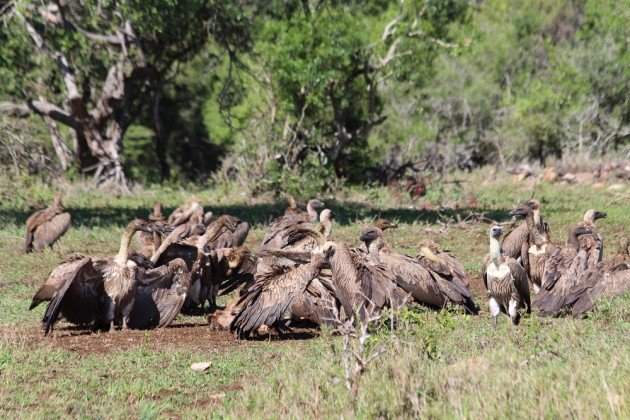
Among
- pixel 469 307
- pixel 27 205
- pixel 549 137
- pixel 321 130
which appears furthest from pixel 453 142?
pixel 469 307

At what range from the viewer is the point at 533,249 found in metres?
12.5

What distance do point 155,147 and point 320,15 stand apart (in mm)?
13485

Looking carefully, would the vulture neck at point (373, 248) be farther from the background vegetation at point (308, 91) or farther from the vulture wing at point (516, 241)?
the background vegetation at point (308, 91)

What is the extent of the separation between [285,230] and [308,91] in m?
9.88

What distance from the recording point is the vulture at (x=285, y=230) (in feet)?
38.2

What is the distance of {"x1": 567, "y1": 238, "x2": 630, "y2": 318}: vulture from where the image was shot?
9.80 meters

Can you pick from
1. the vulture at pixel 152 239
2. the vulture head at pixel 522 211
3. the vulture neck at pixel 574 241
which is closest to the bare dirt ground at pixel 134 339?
the vulture at pixel 152 239

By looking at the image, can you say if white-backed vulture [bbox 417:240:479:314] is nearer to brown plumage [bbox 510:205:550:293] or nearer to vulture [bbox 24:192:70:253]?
brown plumage [bbox 510:205:550:293]

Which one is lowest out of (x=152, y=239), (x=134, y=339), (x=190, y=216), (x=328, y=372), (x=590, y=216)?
(x=590, y=216)

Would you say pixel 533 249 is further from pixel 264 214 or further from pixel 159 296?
pixel 264 214

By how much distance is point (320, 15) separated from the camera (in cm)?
2131

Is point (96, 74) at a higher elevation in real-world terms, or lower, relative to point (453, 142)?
higher

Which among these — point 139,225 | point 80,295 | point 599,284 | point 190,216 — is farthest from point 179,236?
point 599,284

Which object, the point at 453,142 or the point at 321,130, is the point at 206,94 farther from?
the point at 321,130
